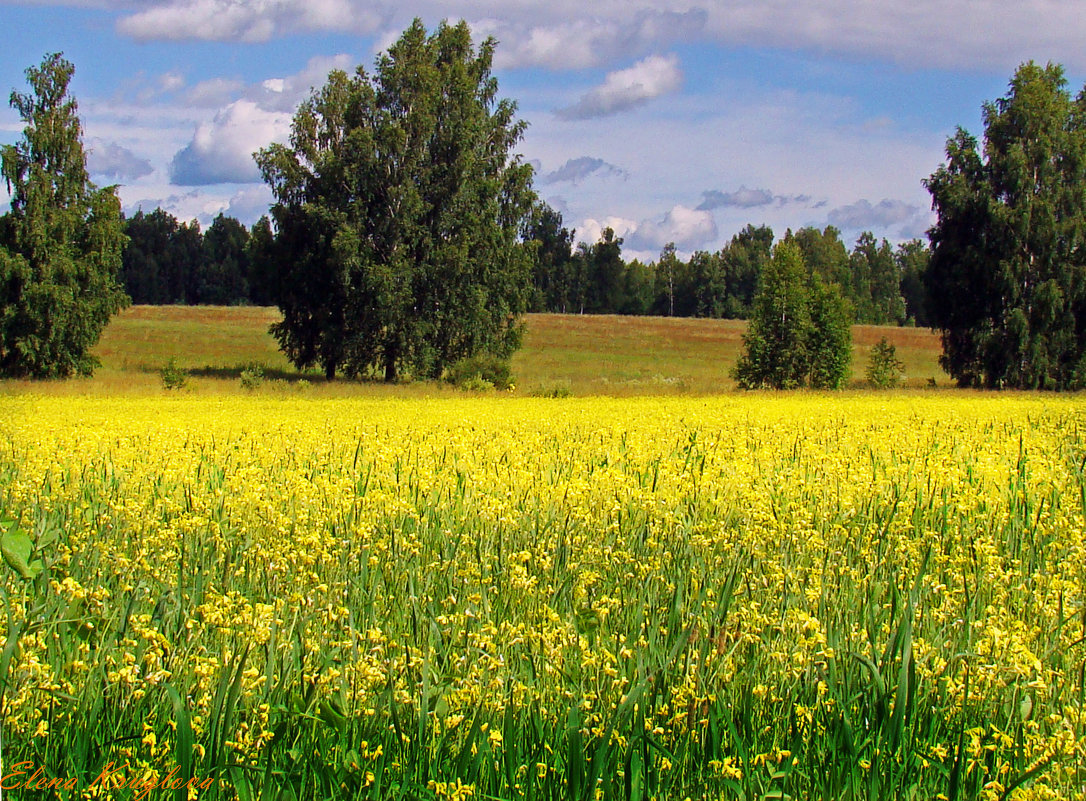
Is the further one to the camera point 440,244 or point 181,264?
point 181,264

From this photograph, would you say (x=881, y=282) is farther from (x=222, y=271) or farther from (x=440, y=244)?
(x=440, y=244)

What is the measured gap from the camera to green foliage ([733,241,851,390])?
47562mm

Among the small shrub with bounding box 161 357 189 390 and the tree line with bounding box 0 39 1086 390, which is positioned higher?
the tree line with bounding box 0 39 1086 390

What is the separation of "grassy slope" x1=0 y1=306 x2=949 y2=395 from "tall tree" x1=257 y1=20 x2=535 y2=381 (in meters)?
4.73

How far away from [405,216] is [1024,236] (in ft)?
99.8

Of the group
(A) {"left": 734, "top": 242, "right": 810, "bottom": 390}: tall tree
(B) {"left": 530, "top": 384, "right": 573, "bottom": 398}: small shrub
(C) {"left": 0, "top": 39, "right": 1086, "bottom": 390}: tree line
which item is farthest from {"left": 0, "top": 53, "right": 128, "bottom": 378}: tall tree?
(A) {"left": 734, "top": 242, "right": 810, "bottom": 390}: tall tree

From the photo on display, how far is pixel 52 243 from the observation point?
45.5 metres

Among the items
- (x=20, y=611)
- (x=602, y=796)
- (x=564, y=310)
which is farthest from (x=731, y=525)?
(x=564, y=310)

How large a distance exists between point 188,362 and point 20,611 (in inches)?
2429

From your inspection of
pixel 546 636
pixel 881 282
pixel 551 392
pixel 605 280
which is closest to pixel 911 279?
pixel 881 282

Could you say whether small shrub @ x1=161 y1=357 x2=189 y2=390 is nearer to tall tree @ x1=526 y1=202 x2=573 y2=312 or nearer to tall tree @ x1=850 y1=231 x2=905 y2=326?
tall tree @ x1=526 y1=202 x2=573 y2=312

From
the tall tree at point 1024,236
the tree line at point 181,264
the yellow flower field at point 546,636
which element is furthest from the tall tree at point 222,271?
the yellow flower field at point 546,636

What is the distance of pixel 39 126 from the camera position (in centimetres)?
4541

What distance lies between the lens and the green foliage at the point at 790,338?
47.6m
